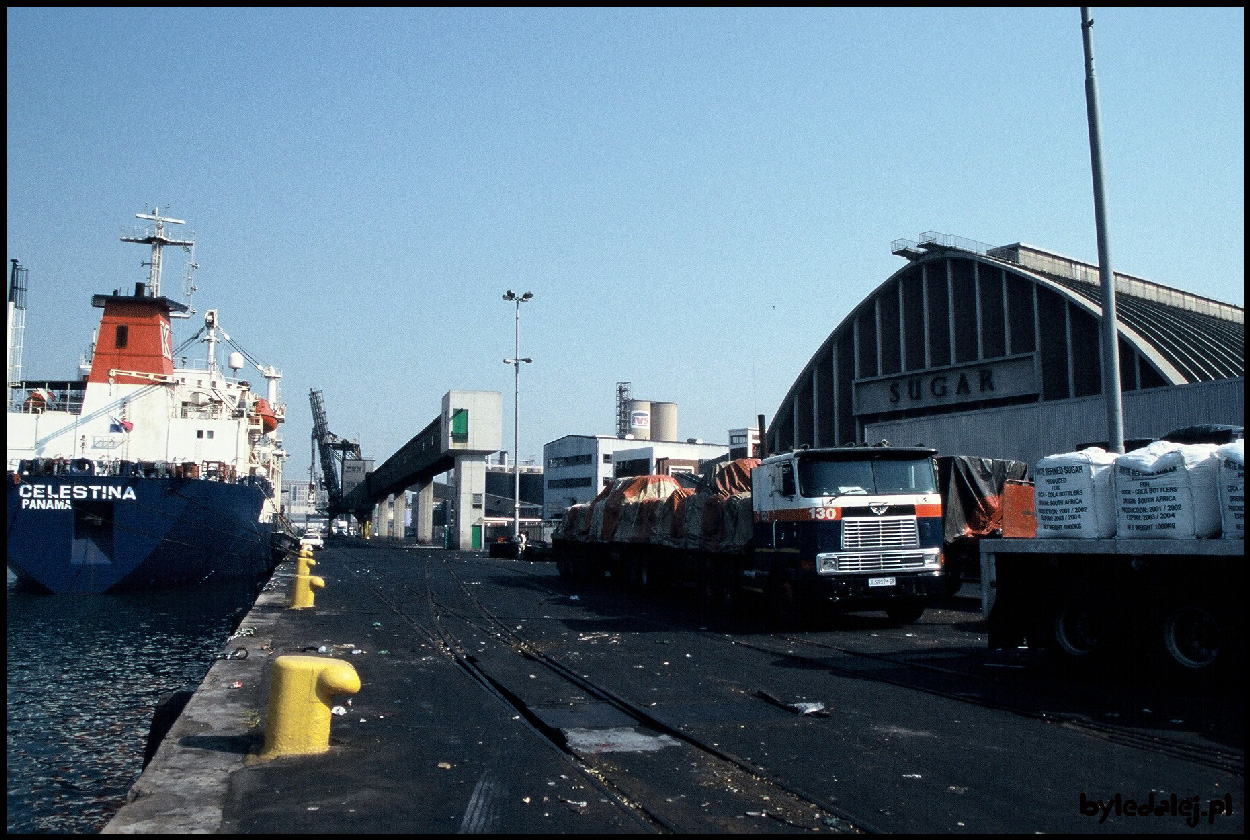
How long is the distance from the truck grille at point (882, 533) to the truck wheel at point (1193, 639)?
5400 millimetres

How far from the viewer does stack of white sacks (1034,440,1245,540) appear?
8688 millimetres

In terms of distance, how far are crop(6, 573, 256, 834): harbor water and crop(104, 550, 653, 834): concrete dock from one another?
4.24ft

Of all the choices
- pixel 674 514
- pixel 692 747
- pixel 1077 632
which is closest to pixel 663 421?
pixel 674 514

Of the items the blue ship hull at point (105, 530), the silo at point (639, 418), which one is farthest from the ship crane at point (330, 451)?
the blue ship hull at point (105, 530)

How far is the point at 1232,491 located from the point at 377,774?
7803mm

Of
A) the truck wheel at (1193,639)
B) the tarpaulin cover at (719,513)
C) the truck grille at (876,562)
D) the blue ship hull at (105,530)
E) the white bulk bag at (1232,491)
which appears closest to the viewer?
the white bulk bag at (1232,491)

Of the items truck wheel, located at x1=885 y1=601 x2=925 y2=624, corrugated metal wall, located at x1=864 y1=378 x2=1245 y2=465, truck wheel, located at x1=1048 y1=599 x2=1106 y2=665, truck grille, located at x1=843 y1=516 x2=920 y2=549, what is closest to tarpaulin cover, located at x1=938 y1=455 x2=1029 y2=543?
truck wheel, located at x1=885 y1=601 x2=925 y2=624

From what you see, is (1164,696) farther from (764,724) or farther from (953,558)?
(953,558)

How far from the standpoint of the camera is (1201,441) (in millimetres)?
10680

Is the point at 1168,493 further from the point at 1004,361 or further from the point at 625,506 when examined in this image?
the point at 1004,361

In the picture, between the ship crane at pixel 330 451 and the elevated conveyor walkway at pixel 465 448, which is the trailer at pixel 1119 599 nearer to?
the elevated conveyor walkway at pixel 465 448

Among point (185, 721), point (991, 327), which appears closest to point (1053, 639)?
point (185, 721)

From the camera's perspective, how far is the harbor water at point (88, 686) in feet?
28.3

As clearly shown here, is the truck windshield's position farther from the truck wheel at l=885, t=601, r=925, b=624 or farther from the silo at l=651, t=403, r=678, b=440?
the silo at l=651, t=403, r=678, b=440
